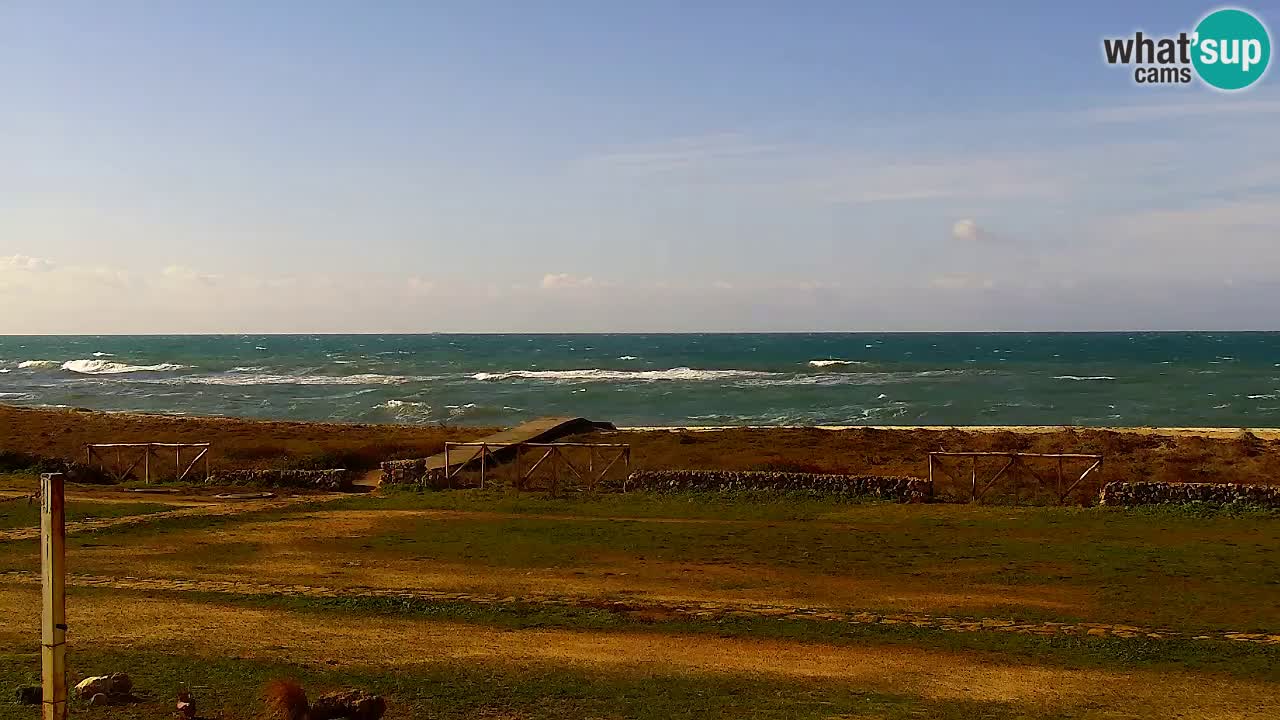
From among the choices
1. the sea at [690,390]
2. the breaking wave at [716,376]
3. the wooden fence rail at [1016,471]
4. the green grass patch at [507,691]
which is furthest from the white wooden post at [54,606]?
the breaking wave at [716,376]

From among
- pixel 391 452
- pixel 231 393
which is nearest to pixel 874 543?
pixel 391 452

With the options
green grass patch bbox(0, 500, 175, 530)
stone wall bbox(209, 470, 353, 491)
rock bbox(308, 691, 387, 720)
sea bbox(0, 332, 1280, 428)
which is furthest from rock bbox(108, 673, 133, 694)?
sea bbox(0, 332, 1280, 428)

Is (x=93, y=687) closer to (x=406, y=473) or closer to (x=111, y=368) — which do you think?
(x=406, y=473)

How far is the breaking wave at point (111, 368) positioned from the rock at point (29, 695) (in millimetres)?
130674

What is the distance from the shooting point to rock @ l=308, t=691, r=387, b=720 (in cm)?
1093

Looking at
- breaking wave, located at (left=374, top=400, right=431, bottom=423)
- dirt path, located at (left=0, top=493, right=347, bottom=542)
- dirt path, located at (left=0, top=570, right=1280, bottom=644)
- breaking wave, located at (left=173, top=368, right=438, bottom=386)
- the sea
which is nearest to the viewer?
dirt path, located at (left=0, top=570, right=1280, bottom=644)

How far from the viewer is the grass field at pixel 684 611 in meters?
12.9

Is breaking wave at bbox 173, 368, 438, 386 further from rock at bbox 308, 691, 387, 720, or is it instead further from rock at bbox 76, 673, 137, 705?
rock at bbox 308, 691, 387, 720

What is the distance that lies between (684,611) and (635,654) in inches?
108

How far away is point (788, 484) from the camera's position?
30641 millimetres

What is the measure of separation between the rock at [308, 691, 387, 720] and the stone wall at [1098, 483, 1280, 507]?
22.5 meters

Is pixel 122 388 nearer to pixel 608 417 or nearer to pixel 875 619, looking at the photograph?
pixel 608 417

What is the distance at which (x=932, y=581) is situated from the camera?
65.0 feet

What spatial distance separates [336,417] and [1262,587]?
65.3 m
